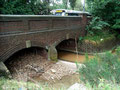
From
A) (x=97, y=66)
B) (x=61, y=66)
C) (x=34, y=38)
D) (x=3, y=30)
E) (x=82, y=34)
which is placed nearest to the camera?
(x=97, y=66)

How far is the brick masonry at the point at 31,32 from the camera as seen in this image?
5344mm

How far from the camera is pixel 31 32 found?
648 cm

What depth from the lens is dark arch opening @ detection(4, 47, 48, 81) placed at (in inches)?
247

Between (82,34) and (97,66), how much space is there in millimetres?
7989

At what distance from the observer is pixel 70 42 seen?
11.6m

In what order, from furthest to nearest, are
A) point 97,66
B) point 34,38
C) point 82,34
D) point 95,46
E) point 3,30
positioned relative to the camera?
point 82,34 < point 95,46 < point 34,38 < point 3,30 < point 97,66

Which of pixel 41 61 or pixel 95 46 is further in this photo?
pixel 95 46

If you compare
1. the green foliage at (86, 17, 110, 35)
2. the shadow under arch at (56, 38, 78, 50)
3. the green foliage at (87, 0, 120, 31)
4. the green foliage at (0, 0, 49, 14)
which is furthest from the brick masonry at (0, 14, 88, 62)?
the green foliage at (0, 0, 49, 14)

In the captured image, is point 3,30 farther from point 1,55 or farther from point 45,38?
point 45,38

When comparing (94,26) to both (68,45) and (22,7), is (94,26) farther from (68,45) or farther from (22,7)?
(22,7)

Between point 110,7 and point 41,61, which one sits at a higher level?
point 110,7

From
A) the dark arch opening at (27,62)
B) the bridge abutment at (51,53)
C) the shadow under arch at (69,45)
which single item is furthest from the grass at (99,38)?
the dark arch opening at (27,62)

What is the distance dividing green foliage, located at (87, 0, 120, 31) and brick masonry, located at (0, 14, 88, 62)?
3.50 meters

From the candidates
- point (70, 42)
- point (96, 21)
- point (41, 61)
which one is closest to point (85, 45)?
point (70, 42)
